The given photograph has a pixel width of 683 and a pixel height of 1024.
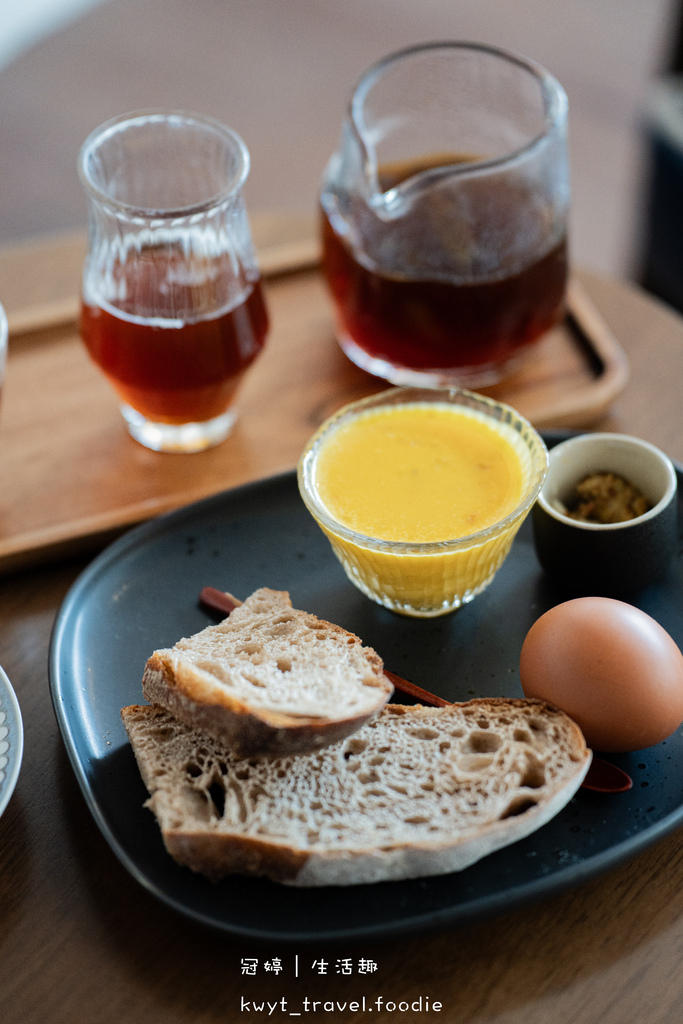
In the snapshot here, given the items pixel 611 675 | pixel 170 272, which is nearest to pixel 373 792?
pixel 611 675

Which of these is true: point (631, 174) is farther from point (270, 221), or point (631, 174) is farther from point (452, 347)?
point (452, 347)

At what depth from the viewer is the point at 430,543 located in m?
1.11

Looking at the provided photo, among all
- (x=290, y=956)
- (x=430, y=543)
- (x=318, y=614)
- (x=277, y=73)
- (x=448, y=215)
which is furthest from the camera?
→ (x=277, y=73)

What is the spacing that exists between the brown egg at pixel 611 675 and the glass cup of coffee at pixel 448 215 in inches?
22.3

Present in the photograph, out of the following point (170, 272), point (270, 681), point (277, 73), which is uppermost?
point (170, 272)

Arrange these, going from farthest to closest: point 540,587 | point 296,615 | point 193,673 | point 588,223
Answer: point 588,223
point 540,587
point 296,615
point 193,673

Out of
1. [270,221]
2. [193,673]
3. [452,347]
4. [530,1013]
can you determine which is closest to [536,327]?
[452,347]

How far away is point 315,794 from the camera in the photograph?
98 cm

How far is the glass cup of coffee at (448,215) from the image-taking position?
54.9 inches

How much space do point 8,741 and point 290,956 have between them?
35 centimetres

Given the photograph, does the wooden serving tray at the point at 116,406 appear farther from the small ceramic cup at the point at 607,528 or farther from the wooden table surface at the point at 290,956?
the wooden table surface at the point at 290,956

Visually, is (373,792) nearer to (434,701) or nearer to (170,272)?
(434,701)

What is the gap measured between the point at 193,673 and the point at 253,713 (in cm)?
9

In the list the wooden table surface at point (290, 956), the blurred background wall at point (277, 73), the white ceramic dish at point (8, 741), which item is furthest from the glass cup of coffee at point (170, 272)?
the blurred background wall at point (277, 73)
